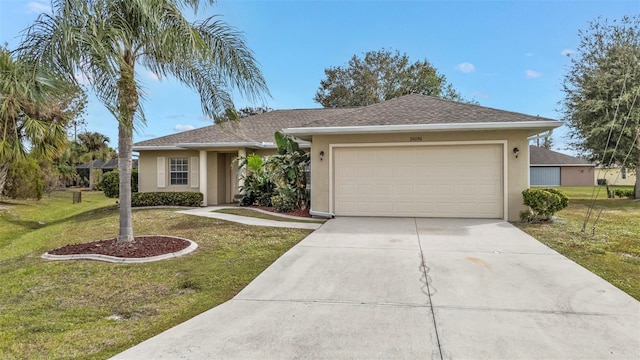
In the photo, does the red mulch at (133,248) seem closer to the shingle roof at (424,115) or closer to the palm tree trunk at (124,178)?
the palm tree trunk at (124,178)

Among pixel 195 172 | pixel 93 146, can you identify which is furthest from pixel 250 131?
pixel 93 146

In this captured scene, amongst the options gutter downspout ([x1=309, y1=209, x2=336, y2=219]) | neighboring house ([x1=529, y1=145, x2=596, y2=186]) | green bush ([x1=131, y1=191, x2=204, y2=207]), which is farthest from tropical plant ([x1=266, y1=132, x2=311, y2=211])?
neighboring house ([x1=529, y1=145, x2=596, y2=186])

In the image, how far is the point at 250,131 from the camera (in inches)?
647

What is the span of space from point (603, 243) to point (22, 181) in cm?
2763

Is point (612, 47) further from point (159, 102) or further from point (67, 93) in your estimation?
point (67, 93)

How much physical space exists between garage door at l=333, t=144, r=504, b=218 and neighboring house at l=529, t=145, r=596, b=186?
104 feet

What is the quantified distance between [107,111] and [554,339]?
664 cm

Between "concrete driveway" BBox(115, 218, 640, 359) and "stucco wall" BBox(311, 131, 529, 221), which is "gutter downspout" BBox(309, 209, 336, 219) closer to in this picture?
"stucco wall" BBox(311, 131, 529, 221)

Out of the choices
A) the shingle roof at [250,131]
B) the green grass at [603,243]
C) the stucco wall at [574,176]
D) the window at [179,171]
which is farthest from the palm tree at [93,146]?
the stucco wall at [574,176]

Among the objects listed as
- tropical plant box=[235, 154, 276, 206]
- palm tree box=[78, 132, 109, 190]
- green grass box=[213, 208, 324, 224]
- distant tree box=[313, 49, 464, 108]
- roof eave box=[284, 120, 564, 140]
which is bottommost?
green grass box=[213, 208, 324, 224]

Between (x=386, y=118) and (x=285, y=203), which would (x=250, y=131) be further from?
(x=386, y=118)

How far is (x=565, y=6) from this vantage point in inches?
463

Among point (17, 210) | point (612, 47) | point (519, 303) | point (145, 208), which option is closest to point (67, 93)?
point (519, 303)

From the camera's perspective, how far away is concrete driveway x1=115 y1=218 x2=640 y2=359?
3.13 m
